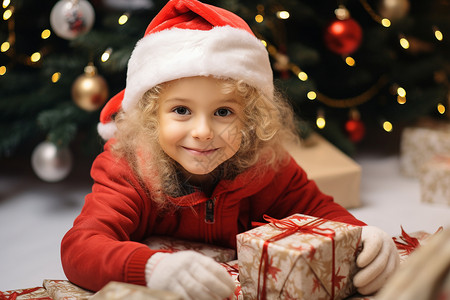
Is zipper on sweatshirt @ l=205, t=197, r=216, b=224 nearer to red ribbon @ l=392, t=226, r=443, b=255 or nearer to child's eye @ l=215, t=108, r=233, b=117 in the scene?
child's eye @ l=215, t=108, r=233, b=117

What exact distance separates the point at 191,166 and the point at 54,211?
74 centimetres

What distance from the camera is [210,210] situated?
3.36 ft

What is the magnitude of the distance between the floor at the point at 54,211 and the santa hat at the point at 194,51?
45cm

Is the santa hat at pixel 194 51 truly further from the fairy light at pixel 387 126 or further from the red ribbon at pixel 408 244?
the fairy light at pixel 387 126

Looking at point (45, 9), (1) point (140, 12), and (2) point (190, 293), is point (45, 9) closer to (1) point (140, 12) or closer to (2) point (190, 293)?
(1) point (140, 12)

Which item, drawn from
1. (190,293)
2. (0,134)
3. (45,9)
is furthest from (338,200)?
(45,9)

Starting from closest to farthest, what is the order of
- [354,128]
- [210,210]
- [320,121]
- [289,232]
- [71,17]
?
[289,232]
[210,210]
[71,17]
[320,121]
[354,128]

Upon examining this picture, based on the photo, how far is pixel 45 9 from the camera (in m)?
1.73

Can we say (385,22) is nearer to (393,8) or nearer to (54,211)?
(393,8)

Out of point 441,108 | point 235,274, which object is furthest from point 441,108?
point 235,274

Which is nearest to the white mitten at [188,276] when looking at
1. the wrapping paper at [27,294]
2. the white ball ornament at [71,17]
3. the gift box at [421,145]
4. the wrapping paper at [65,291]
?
the wrapping paper at [65,291]

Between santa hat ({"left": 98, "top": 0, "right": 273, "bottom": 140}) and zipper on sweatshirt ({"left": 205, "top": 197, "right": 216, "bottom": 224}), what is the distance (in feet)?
0.78

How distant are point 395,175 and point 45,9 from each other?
1344mm

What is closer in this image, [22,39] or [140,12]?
[140,12]
